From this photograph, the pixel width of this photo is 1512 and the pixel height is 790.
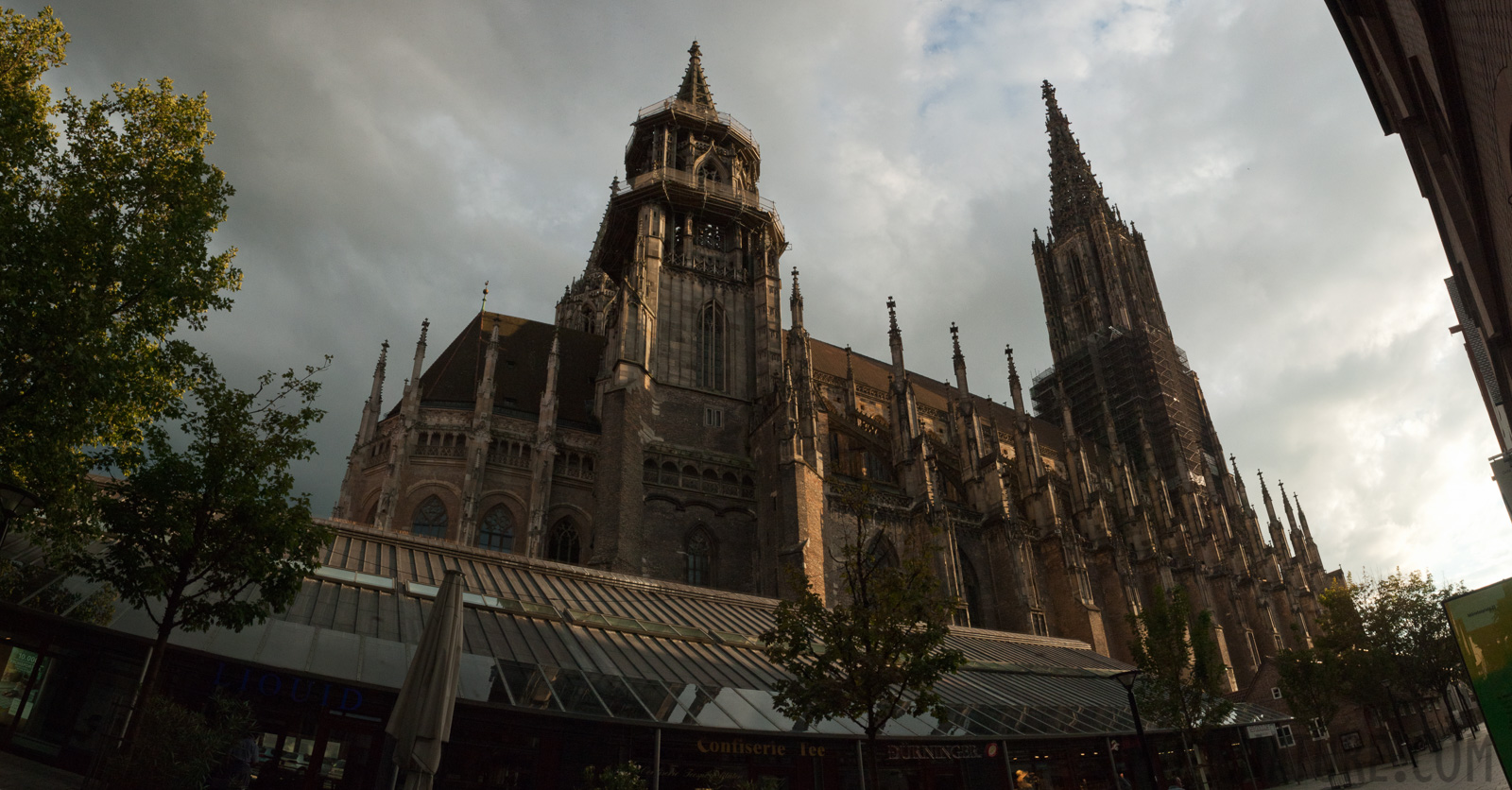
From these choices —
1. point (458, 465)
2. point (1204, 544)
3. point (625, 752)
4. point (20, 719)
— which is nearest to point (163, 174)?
point (20, 719)

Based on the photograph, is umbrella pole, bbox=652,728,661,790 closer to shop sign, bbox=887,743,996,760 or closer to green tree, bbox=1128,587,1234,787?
shop sign, bbox=887,743,996,760

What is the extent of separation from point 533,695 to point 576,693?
29.5 inches

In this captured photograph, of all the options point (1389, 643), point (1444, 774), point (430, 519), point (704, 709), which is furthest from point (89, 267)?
point (1389, 643)

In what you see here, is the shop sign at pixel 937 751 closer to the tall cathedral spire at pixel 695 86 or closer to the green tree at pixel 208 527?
the green tree at pixel 208 527

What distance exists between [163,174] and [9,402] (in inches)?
153

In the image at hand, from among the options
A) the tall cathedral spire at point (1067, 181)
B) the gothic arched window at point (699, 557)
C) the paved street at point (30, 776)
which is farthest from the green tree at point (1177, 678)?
the tall cathedral spire at point (1067, 181)

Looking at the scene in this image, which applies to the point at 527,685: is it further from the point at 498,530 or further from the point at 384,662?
the point at 498,530

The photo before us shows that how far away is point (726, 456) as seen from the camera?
30219mm

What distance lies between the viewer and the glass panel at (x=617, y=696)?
1305cm

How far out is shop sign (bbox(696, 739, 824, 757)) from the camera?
13656 mm

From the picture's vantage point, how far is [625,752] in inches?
507

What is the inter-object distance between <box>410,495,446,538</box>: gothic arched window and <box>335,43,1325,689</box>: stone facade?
0.07m

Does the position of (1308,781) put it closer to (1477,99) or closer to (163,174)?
(1477,99)

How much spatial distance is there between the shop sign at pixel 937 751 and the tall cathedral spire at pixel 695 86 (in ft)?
110
